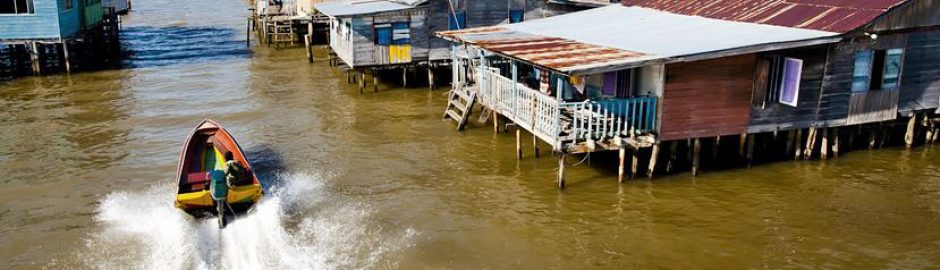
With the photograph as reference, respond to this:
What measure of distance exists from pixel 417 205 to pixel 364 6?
598 inches

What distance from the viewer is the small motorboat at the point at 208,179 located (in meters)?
14.6

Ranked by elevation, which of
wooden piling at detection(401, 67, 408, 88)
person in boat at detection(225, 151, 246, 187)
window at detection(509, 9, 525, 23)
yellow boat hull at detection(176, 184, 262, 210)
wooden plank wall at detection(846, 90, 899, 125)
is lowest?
yellow boat hull at detection(176, 184, 262, 210)

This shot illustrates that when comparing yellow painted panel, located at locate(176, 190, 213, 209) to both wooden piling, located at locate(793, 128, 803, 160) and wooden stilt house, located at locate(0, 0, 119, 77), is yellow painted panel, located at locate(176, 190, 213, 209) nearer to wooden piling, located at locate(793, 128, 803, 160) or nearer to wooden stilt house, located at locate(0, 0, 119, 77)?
wooden piling, located at locate(793, 128, 803, 160)

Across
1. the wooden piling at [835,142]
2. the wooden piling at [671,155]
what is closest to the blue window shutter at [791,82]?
the wooden piling at [835,142]

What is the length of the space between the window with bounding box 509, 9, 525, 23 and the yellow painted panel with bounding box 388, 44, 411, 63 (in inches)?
173

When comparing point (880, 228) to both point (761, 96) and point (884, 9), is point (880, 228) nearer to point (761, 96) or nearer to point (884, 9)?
point (761, 96)

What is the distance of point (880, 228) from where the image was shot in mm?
14602

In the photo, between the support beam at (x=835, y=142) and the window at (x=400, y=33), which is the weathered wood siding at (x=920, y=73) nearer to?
the support beam at (x=835, y=142)

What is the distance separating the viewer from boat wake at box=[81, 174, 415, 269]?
13.4 m

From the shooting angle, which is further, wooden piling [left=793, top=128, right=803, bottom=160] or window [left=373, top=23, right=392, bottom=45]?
window [left=373, top=23, right=392, bottom=45]

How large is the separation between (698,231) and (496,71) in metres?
8.06

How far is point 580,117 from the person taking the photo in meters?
16.6

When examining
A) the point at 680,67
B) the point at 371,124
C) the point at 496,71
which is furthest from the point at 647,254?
the point at 371,124

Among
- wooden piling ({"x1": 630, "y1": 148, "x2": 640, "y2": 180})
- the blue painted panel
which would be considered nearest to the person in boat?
wooden piling ({"x1": 630, "y1": 148, "x2": 640, "y2": 180})
